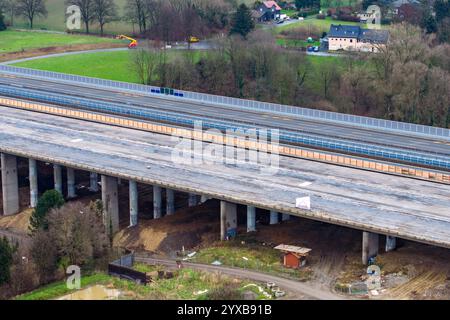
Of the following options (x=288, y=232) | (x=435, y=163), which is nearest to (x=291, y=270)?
(x=288, y=232)

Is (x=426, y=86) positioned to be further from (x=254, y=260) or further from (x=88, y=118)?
(x=254, y=260)

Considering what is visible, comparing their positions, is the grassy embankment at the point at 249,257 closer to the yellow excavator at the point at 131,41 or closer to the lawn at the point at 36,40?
the yellow excavator at the point at 131,41

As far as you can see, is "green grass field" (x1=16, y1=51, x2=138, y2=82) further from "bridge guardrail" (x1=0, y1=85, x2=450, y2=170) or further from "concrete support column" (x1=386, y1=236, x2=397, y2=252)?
"concrete support column" (x1=386, y1=236, x2=397, y2=252)

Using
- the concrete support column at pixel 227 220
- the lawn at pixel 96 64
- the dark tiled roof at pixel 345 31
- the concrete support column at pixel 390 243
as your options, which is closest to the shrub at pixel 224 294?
the concrete support column at pixel 227 220

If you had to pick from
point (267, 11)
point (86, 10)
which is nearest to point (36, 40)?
point (86, 10)

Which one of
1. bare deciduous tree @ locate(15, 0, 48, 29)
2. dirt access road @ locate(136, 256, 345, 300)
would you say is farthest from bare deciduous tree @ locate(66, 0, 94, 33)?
dirt access road @ locate(136, 256, 345, 300)

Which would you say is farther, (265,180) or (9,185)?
(9,185)

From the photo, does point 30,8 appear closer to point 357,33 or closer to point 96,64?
point 96,64
